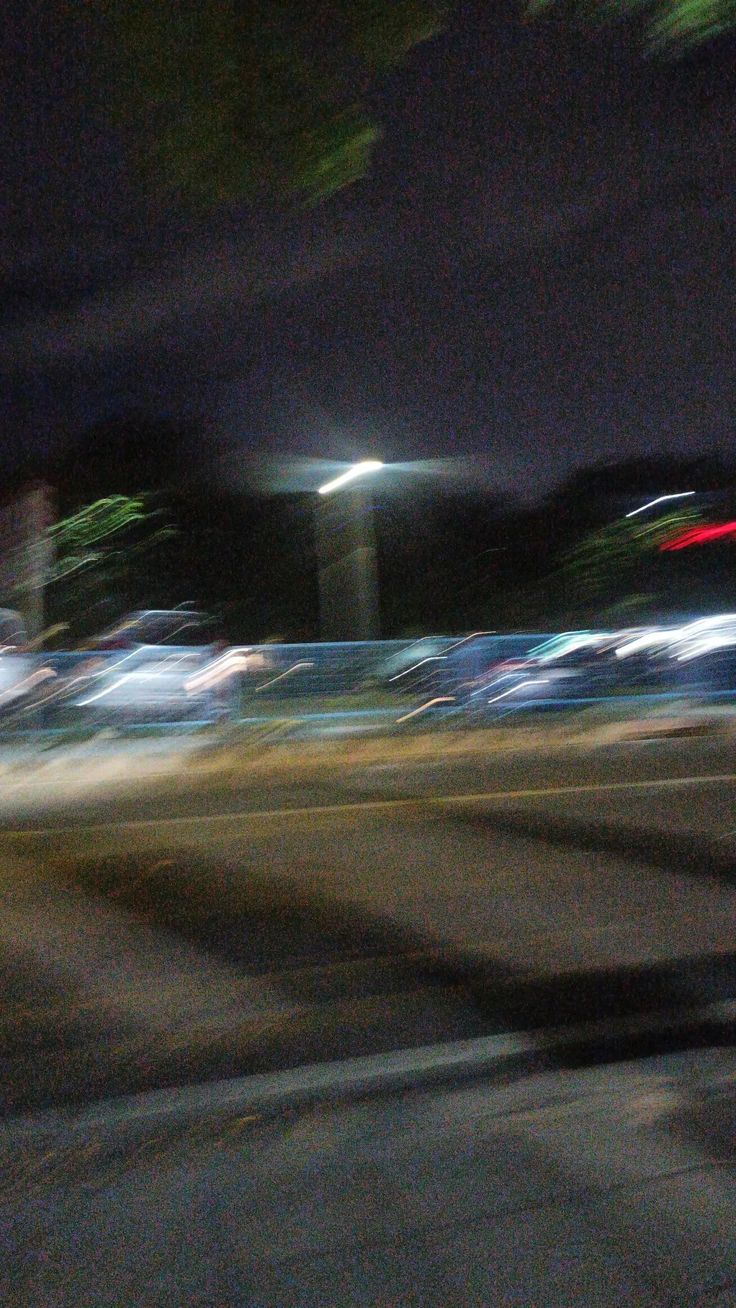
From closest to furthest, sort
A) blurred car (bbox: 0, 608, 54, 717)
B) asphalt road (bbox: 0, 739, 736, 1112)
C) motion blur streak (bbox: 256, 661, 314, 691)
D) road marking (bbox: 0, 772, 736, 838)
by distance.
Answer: asphalt road (bbox: 0, 739, 736, 1112), road marking (bbox: 0, 772, 736, 838), blurred car (bbox: 0, 608, 54, 717), motion blur streak (bbox: 256, 661, 314, 691)

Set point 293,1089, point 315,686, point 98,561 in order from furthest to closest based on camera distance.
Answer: point 98,561 < point 315,686 < point 293,1089

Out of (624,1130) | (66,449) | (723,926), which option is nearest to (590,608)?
(66,449)

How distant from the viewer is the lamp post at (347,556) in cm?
1953

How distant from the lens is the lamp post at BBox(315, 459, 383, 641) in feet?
64.1

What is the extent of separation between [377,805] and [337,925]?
11.5ft

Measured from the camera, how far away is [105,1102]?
146 inches

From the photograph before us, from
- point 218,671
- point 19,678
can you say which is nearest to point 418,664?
point 218,671

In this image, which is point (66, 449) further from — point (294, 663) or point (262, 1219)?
point (262, 1219)

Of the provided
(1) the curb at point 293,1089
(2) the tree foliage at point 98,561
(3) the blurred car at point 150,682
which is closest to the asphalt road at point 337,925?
(1) the curb at point 293,1089

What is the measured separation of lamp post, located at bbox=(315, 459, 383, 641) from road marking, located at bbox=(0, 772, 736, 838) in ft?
32.4

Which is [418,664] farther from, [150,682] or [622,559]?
[622,559]

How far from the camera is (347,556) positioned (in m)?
19.8

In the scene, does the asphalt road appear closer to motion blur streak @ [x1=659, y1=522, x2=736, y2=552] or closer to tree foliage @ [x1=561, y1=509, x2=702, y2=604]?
motion blur streak @ [x1=659, y1=522, x2=736, y2=552]

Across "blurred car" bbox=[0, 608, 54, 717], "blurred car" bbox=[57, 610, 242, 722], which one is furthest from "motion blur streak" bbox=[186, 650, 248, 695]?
"blurred car" bbox=[0, 608, 54, 717]
